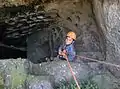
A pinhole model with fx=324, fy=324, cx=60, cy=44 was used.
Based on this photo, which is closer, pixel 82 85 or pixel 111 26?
pixel 82 85

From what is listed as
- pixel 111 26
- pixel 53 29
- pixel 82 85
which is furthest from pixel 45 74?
pixel 53 29

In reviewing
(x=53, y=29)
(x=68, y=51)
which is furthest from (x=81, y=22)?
(x=68, y=51)

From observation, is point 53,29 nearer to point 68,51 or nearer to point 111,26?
point 68,51

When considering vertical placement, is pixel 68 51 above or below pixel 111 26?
below

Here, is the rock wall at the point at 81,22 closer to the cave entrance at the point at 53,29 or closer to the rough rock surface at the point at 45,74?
the cave entrance at the point at 53,29

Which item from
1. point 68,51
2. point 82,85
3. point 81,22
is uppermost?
point 81,22

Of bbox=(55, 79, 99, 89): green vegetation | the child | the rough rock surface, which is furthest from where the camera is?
the child

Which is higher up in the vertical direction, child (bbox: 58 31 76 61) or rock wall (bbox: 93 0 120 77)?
rock wall (bbox: 93 0 120 77)

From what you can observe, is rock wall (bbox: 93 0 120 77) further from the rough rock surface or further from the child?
the child

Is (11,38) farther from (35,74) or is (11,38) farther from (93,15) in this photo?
(35,74)

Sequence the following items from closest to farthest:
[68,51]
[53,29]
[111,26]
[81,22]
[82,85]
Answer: [82,85], [111,26], [68,51], [81,22], [53,29]

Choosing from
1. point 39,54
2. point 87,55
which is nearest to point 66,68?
point 87,55

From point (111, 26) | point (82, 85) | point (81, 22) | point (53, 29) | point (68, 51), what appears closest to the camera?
point (82, 85)

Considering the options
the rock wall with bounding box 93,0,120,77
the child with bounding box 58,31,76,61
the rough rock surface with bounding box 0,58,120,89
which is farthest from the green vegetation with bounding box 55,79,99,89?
the child with bounding box 58,31,76,61
